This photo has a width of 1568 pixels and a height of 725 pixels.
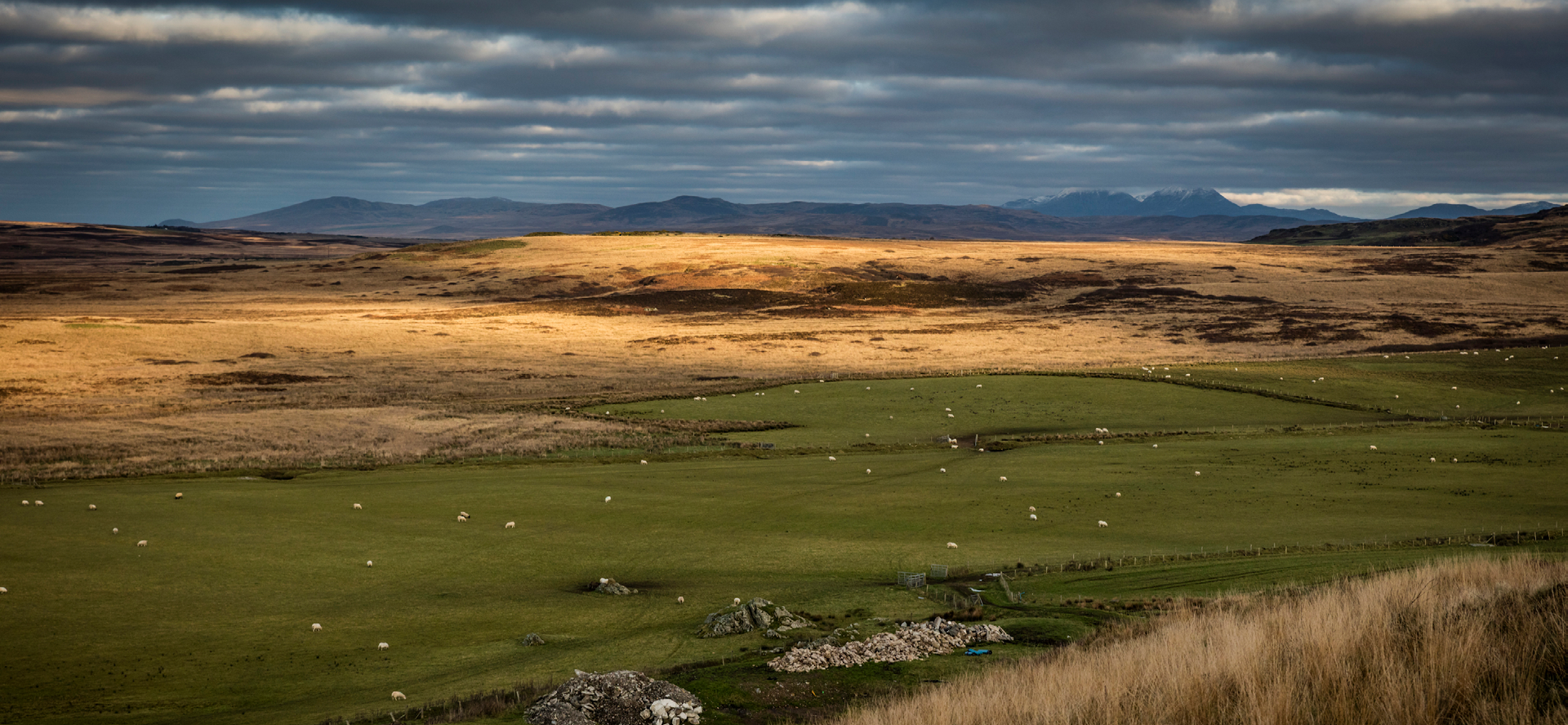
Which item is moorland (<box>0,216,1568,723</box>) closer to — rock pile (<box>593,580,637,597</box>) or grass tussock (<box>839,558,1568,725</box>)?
rock pile (<box>593,580,637,597</box>)

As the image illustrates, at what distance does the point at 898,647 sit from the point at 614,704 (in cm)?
488

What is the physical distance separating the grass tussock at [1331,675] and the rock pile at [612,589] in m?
11.3

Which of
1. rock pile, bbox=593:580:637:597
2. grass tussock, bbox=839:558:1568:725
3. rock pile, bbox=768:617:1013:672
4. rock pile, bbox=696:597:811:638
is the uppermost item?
grass tussock, bbox=839:558:1568:725

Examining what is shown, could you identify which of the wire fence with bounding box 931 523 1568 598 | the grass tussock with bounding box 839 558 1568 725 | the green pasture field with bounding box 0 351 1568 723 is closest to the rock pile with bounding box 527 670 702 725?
the green pasture field with bounding box 0 351 1568 723

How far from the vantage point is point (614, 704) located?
39.4ft

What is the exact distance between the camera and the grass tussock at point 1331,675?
6.42 m

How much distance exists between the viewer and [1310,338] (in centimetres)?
7606

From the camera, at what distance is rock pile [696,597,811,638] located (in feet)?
53.9

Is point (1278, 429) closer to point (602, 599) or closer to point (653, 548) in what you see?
point (653, 548)

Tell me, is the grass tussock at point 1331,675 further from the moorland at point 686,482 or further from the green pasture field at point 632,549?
the green pasture field at point 632,549

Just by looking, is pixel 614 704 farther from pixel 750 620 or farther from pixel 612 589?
pixel 612 589

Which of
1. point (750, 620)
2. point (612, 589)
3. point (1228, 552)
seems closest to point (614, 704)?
point (750, 620)

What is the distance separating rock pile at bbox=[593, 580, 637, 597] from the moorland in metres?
0.32

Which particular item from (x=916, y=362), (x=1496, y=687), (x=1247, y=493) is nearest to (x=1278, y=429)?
(x=1247, y=493)
